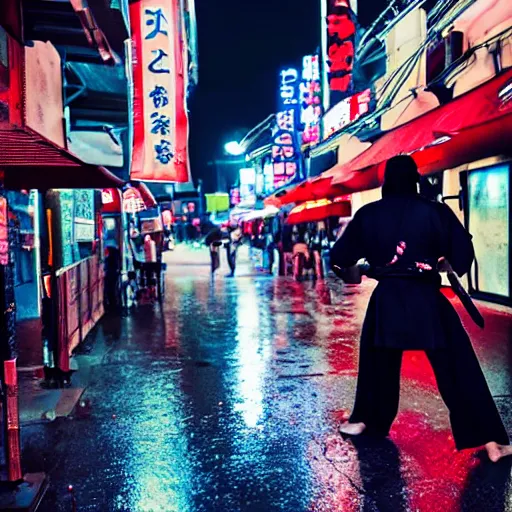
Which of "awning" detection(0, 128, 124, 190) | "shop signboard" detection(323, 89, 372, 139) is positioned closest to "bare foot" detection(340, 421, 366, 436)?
"awning" detection(0, 128, 124, 190)

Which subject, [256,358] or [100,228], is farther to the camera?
[100,228]

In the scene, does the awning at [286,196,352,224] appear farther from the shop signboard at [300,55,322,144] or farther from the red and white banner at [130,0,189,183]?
the shop signboard at [300,55,322,144]

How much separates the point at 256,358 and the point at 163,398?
6.76ft

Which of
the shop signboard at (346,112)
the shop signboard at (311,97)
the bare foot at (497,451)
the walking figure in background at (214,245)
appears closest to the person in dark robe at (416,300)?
the bare foot at (497,451)

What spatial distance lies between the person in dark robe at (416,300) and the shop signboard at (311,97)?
69.0 feet

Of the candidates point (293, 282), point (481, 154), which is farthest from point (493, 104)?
point (293, 282)

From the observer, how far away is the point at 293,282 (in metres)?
18.4

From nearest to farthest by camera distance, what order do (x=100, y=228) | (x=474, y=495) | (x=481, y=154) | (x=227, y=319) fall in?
(x=474, y=495), (x=481, y=154), (x=227, y=319), (x=100, y=228)

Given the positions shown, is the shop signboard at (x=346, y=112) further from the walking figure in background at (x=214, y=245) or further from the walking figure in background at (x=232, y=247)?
the walking figure in background at (x=214, y=245)

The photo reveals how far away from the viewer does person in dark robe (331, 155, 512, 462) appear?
433cm

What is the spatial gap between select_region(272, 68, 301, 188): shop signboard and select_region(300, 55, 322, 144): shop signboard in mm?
1427

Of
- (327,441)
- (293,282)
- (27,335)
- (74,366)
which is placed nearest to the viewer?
(327,441)

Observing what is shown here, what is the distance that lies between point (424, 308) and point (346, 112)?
48.7ft

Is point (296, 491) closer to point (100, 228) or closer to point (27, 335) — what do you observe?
point (27, 335)
